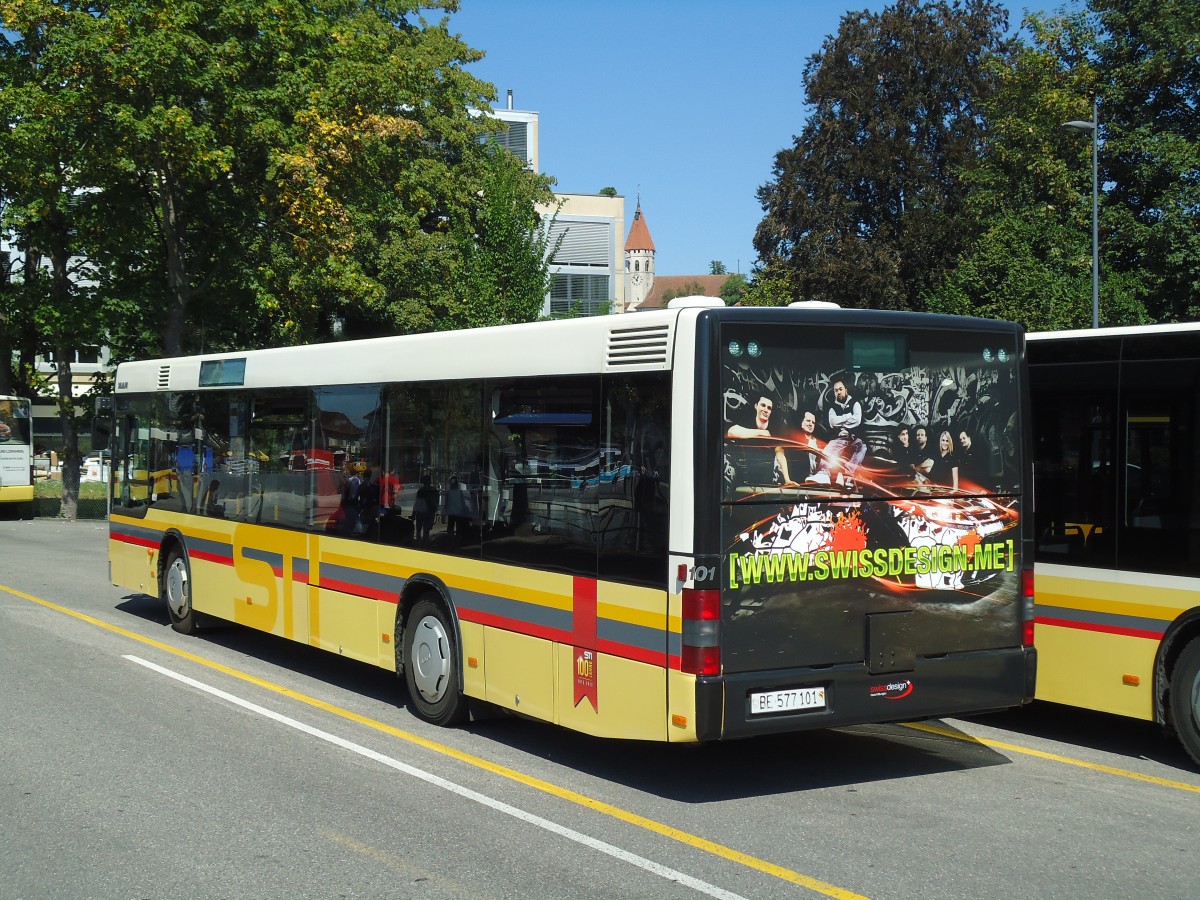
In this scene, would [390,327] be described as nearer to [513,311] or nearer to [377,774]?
[513,311]

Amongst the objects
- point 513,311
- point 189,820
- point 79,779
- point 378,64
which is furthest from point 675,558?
point 378,64

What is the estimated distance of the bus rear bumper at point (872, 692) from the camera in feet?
22.0

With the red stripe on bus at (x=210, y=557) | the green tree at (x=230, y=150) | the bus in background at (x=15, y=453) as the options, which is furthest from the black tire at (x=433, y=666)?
the bus in background at (x=15, y=453)

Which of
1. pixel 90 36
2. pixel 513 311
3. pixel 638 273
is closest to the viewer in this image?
pixel 90 36

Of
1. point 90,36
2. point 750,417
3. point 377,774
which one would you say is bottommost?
point 377,774

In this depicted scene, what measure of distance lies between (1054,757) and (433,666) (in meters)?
4.19

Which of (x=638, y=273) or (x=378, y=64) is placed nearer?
(x=378, y=64)

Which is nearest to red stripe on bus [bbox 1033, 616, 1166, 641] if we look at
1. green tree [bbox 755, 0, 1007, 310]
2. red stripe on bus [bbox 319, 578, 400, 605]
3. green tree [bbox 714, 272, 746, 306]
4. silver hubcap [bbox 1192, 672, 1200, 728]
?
silver hubcap [bbox 1192, 672, 1200, 728]

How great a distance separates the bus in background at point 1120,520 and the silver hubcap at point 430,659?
404cm

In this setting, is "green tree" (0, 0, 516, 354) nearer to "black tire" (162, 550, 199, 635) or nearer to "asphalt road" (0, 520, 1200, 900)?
"black tire" (162, 550, 199, 635)

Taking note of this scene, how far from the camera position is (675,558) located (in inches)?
267

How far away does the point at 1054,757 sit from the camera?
835cm

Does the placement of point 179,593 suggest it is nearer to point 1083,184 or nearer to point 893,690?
point 893,690

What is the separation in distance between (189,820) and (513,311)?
77.9 ft
